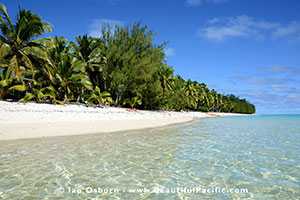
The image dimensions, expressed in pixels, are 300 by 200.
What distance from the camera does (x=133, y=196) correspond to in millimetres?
6129

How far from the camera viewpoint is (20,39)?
25891 mm

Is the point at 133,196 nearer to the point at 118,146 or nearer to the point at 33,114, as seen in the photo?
the point at 118,146

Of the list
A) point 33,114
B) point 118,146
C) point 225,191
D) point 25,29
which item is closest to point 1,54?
point 25,29

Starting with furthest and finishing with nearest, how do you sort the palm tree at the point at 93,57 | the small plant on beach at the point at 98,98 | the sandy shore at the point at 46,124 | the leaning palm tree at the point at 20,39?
the palm tree at the point at 93,57 < the small plant on beach at the point at 98,98 < the leaning palm tree at the point at 20,39 < the sandy shore at the point at 46,124

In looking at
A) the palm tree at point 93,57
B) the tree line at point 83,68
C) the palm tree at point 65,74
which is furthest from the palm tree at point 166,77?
the palm tree at point 65,74

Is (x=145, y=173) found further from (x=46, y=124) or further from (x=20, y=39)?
(x=20, y=39)

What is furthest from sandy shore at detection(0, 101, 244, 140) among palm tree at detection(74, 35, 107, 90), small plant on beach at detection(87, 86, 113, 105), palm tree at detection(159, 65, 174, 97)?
palm tree at detection(159, 65, 174, 97)

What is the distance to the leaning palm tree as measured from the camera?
25.0 m

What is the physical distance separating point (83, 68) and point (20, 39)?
7.35 meters

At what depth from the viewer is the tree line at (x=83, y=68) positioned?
2555 cm

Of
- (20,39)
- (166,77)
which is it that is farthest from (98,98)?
(166,77)

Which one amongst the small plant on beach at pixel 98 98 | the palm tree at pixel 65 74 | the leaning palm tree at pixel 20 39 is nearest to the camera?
the leaning palm tree at pixel 20 39

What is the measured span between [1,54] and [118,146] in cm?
1625

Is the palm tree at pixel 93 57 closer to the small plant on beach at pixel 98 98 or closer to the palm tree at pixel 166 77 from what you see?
the small plant on beach at pixel 98 98
